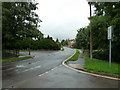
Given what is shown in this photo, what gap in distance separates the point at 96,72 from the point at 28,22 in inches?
746

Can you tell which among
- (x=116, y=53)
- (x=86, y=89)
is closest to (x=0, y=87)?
(x=86, y=89)

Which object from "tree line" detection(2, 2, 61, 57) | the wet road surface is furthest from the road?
"tree line" detection(2, 2, 61, 57)

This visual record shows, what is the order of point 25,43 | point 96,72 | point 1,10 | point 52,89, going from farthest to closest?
1. point 25,43
2. point 1,10
3. point 96,72
4. point 52,89

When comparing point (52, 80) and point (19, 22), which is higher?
point (19, 22)

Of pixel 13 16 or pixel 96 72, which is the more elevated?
pixel 13 16

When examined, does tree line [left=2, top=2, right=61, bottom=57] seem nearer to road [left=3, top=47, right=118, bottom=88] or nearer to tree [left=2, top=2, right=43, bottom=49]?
tree [left=2, top=2, right=43, bottom=49]

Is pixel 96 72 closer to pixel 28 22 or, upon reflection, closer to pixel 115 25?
pixel 115 25

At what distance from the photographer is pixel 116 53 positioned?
53.4 ft

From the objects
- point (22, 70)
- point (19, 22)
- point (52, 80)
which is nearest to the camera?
point (52, 80)

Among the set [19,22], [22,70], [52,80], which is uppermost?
[19,22]

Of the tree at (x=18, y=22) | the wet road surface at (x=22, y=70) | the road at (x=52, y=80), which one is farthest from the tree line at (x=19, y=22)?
the road at (x=52, y=80)

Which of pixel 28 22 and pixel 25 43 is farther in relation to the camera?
pixel 25 43

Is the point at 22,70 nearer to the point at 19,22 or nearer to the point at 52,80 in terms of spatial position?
the point at 52,80

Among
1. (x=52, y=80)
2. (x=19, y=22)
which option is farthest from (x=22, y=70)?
(x=19, y=22)
